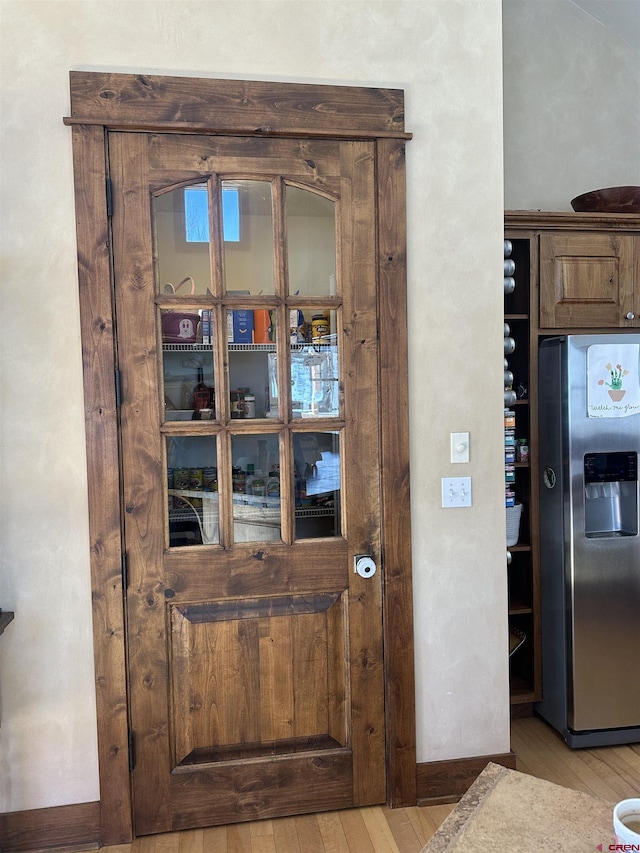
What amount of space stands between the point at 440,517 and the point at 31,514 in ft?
4.33

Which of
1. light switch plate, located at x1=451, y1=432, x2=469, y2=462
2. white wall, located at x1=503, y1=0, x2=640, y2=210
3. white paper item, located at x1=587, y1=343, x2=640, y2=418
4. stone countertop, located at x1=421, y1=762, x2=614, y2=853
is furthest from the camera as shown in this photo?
white wall, located at x1=503, y1=0, x2=640, y2=210

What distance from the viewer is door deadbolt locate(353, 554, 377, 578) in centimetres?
211

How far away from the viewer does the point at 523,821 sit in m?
0.98

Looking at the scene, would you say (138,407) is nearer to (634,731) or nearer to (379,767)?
(379,767)

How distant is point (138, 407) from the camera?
2.00 m

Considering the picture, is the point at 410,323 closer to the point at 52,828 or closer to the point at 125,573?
the point at 125,573

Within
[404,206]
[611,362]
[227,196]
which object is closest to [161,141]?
[227,196]

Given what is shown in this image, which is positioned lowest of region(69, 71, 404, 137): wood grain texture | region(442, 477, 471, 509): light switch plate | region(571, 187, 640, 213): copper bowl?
region(442, 477, 471, 509): light switch plate

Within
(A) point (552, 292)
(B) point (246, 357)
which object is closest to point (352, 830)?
(B) point (246, 357)

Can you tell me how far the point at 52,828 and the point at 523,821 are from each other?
1.65m

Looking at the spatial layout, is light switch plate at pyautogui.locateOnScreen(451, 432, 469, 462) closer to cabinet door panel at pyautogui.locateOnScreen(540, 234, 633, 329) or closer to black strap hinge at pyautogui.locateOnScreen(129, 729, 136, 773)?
cabinet door panel at pyautogui.locateOnScreen(540, 234, 633, 329)

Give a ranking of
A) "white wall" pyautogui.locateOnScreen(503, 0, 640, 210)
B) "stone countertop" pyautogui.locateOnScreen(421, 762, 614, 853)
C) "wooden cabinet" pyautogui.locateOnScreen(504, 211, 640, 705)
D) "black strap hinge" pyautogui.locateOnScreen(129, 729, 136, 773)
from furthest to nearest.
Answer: "white wall" pyautogui.locateOnScreen(503, 0, 640, 210) → "wooden cabinet" pyautogui.locateOnScreen(504, 211, 640, 705) → "black strap hinge" pyautogui.locateOnScreen(129, 729, 136, 773) → "stone countertop" pyautogui.locateOnScreen(421, 762, 614, 853)

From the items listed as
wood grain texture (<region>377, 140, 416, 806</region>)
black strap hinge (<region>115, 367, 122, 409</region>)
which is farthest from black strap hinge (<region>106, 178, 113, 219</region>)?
wood grain texture (<region>377, 140, 416, 806</region>)

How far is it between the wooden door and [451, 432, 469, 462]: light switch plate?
0.27 m
